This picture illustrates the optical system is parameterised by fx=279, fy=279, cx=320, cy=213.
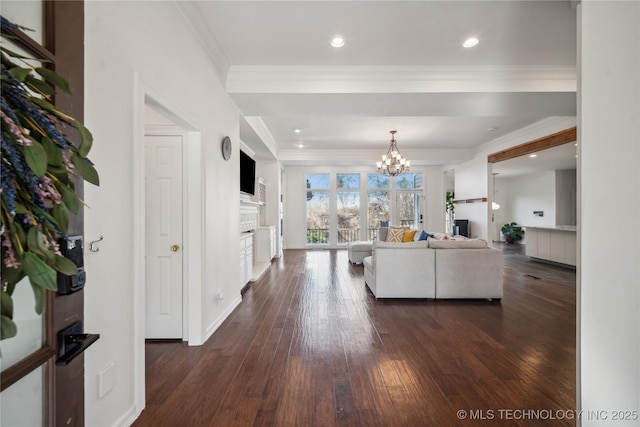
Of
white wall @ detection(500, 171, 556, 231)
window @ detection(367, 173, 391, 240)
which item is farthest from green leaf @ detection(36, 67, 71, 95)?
white wall @ detection(500, 171, 556, 231)

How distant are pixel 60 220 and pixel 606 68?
6.29ft

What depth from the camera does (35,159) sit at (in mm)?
529

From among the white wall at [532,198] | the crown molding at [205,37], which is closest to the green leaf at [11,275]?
the crown molding at [205,37]

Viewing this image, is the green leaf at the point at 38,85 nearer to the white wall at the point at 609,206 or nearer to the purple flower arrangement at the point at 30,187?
the purple flower arrangement at the point at 30,187

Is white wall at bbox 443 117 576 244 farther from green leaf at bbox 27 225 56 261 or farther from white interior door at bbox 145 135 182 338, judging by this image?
green leaf at bbox 27 225 56 261

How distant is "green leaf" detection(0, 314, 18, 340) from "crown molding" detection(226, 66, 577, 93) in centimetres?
317

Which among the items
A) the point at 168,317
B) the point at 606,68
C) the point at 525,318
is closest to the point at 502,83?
the point at 606,68

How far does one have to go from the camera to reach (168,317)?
8.70 feet

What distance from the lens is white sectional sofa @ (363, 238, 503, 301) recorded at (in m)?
3.81

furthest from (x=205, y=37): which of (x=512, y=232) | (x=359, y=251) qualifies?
(x=512, y=232)

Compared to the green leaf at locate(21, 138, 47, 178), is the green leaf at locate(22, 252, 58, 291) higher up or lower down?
lower down

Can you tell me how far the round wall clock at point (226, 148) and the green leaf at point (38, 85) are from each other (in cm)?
247

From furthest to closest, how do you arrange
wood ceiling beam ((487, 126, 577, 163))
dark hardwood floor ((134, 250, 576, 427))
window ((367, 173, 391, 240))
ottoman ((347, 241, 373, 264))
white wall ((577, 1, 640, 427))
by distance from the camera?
window ((367, 173, 391, 240)) → ottoman ((347, 241, 373, 264)) → wood ceiling beam ((487, 126, 577, 163)) → dark hardwood floor ((134, 250, 576, 427)) → white wall ((577, 1, 640, 427))

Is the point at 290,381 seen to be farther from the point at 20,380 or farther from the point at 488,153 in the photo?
the point at 488,153
